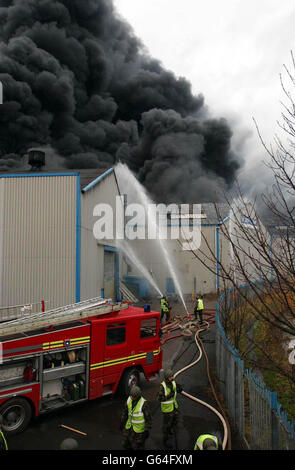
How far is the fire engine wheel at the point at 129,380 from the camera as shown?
7.84 metres

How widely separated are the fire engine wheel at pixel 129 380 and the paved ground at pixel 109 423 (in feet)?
0.99

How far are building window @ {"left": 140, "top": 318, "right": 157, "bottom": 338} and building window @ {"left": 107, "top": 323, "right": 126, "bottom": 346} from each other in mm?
623

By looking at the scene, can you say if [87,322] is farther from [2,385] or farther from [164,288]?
[164,288]

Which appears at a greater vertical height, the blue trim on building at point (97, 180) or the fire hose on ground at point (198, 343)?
the blue trim on building at point (97, 180)

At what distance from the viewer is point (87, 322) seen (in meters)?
7.38

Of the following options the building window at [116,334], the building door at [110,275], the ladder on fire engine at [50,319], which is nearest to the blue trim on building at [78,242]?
the building door at [110,275]

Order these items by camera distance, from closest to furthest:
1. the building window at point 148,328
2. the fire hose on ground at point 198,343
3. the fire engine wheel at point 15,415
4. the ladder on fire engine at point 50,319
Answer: the fire hose on ground at point 198,343, the fire engine wheel at point 15,415, the ladder on fire engine at point 50,319, the building window at point 148,328

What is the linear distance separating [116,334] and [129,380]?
48.4 inches

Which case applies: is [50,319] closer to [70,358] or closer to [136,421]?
[70,358]

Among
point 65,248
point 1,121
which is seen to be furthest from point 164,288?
point 1,121

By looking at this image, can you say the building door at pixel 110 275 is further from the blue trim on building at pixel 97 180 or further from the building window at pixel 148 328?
the building window at pixel 148 328

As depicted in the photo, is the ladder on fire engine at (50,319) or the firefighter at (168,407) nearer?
the firefighter at (168,407)

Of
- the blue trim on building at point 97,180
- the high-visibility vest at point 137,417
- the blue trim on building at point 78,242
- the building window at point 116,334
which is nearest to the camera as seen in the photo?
the high-visibility vest at point 137,417
